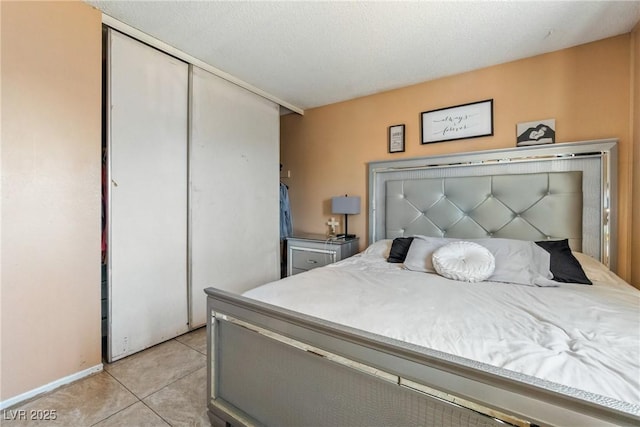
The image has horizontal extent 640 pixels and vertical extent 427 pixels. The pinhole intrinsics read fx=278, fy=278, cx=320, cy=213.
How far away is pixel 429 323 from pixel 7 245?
7.17ft

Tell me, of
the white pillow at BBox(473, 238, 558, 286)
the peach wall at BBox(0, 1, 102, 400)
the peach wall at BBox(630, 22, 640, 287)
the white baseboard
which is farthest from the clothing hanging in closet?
the peach wall at BBox(630, 22, 640, 287)

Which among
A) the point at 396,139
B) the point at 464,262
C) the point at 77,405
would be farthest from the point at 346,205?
the point at 77,405

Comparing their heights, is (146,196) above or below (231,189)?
below

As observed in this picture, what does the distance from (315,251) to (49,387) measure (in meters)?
2.17

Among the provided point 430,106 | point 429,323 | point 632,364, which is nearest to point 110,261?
point 429,323

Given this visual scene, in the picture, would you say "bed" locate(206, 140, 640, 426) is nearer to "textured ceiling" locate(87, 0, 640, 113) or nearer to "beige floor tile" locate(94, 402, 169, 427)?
"beige floor tile" locate(94, 402, 169, 427)

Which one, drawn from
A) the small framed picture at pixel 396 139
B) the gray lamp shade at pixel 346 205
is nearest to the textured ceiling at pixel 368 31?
the small framed picture at pixel 396 139

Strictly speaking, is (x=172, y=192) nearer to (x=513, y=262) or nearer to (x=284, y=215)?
(x=284, y=215)

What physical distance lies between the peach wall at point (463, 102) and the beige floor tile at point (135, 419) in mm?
2343

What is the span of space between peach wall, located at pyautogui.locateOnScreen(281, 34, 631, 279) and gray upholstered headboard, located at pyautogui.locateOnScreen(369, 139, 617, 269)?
0.13 metres

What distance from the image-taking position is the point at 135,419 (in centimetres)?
143

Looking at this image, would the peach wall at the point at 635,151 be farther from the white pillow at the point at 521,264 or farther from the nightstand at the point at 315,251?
the nightstand at the point at 315,251

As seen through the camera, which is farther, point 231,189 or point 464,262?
point 231,189

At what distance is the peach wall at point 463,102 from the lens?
6.77 ft
